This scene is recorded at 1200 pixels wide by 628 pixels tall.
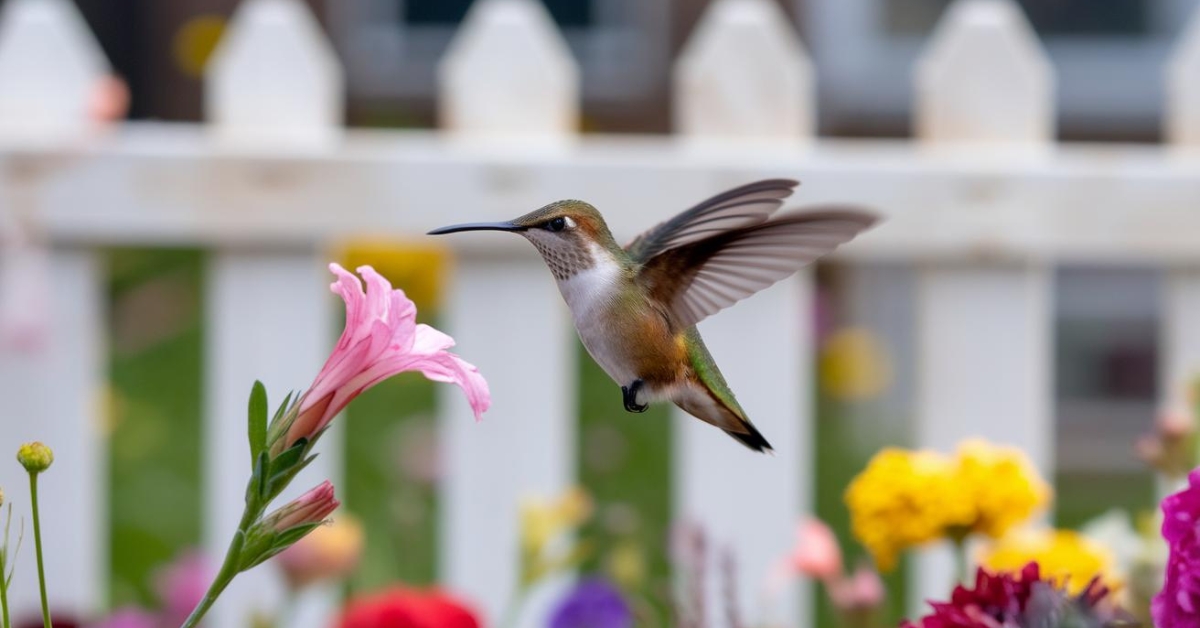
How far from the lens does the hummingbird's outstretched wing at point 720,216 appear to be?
564mm

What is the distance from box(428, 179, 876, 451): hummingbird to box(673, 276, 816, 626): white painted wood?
3.92 feet

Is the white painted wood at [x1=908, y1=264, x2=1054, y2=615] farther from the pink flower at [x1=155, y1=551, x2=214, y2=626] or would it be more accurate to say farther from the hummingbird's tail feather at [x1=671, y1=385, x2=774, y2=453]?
the hummingbird's tail feather at [x1=671, y1=385, x2=774, y2=453]

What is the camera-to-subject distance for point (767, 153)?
6.19 feet

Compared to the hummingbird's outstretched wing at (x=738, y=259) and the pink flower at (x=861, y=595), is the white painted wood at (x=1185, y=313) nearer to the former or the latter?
the pink flower at (x=861, y=595)

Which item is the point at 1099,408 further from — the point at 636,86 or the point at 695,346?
the point at 695,346

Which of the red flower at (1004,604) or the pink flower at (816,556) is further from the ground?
the red flower at (1004,604)

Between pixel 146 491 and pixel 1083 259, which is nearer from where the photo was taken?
pixel 1083 259

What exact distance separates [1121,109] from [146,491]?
333cm

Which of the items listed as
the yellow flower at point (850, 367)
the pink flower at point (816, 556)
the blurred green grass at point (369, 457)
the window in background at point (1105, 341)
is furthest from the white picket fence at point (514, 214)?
the window in background at point (1105, 341)

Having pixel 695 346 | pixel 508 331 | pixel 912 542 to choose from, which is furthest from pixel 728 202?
pixel 508 331

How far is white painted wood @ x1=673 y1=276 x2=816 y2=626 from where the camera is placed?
185 cm

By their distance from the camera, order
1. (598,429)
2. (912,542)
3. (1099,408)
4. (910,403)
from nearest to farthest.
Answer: (912,542) < (598,429) < (910,403) < (1099,408)

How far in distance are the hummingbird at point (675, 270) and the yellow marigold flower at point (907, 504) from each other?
0.33m

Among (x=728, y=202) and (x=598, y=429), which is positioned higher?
(x=728, y=202)
